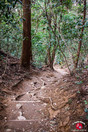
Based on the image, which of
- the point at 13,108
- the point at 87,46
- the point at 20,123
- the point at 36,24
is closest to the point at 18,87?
the point at 13,108

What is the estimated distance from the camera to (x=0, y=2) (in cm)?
248

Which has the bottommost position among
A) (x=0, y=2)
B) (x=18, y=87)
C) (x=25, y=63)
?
(x=18, y=87)

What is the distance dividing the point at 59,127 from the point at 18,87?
3472 millimetres

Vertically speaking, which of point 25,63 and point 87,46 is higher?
point 87,46

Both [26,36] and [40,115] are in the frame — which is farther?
[26,36]

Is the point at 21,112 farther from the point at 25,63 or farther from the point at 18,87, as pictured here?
the point at 25,63

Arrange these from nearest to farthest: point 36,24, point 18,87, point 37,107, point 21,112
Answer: point 21,112
point 37,107
point 18,87
point 36,24

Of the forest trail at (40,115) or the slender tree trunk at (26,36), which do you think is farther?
the slender tree trunk at (26,36)

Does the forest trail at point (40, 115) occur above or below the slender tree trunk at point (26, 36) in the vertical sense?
below

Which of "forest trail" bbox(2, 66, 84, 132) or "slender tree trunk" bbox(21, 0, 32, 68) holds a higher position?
"slender tree trunk" bbox(21, 0, 32, 68)

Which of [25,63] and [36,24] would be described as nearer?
[25,63]

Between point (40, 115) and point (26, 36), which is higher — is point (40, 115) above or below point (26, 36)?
below

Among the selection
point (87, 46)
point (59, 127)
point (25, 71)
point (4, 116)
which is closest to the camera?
point (59, 127)

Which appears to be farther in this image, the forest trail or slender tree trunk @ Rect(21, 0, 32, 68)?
slender tree trunk @ Rect(21, 0, 32, 68)
